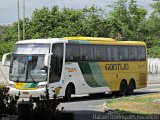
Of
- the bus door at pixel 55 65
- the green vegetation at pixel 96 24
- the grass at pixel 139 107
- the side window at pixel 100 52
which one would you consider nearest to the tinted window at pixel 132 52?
the side window at pixel 100 52

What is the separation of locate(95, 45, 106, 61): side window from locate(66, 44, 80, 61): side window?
1.84m

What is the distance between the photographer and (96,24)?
5931 centimetres

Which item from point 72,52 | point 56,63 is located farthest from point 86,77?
point 56,63

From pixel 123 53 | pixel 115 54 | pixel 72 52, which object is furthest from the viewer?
pixel 123 53

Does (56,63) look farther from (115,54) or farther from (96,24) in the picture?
(96,24)

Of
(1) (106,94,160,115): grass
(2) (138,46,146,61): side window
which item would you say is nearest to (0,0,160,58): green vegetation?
(2) (138,46,146,61): side window

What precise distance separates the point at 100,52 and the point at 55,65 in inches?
172

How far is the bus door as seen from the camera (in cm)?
2395

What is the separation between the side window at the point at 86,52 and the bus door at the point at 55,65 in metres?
1.97

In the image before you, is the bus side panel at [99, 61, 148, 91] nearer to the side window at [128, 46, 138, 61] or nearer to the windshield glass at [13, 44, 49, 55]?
the side window at [128, 46, 138, 61]

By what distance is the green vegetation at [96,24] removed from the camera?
195ft

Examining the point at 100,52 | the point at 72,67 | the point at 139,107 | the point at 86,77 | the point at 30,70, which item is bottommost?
the point at 139,107

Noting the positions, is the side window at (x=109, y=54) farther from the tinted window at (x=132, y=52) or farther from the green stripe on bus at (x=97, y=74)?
the tinted window at (x=132, y=52)

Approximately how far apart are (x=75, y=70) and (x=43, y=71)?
2379mm
